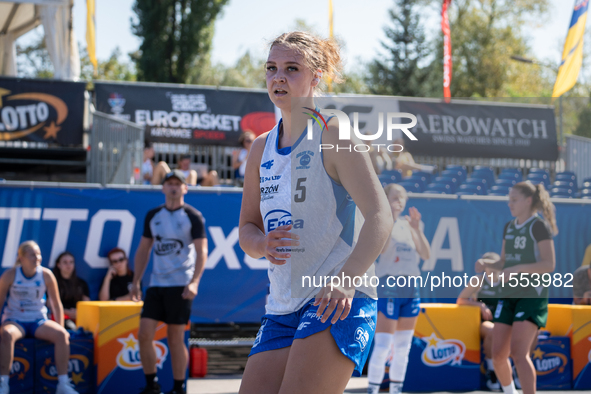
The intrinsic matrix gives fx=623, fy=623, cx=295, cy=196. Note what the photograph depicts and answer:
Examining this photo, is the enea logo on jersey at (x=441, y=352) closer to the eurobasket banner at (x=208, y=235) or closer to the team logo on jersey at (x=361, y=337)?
the eurobasket banner at (x=208, y=235)

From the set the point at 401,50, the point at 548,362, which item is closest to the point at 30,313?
the point at 548,362

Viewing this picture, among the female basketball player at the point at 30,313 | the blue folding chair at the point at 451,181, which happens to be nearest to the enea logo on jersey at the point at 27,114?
the female basketball player at the point at 30,313

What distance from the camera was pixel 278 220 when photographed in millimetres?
2305

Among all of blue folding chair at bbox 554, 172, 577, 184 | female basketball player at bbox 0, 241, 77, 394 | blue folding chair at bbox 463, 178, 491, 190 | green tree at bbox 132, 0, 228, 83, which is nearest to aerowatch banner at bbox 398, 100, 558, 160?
blue folding chair at bbox 554, 172, 577, 184

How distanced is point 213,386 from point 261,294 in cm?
161

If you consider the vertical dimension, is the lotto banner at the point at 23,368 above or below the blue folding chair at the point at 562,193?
below

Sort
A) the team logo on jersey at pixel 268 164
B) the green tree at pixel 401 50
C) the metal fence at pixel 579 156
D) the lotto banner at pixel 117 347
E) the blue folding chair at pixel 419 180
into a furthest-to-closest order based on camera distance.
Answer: the green tree at pixel 401 50, the metal fence at pixel 579 156, the blue folding chair at pixel 419 180, the lotto banner at pixel 117 347, the team logo on jersey at pixel 268 164

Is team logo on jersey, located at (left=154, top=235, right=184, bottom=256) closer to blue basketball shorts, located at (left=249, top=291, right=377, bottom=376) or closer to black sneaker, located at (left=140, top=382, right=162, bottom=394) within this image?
black sneaker, located at (left=140, top=382, right=162, bottom=394)

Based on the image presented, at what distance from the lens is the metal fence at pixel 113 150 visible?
10.1 metres

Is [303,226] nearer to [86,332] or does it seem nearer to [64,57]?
[86,332]

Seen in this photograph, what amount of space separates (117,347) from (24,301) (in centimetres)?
106

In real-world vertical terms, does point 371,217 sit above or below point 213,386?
above

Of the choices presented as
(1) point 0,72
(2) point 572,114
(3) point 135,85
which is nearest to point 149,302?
(3) point 135,85

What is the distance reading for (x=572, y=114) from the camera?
39.4m
